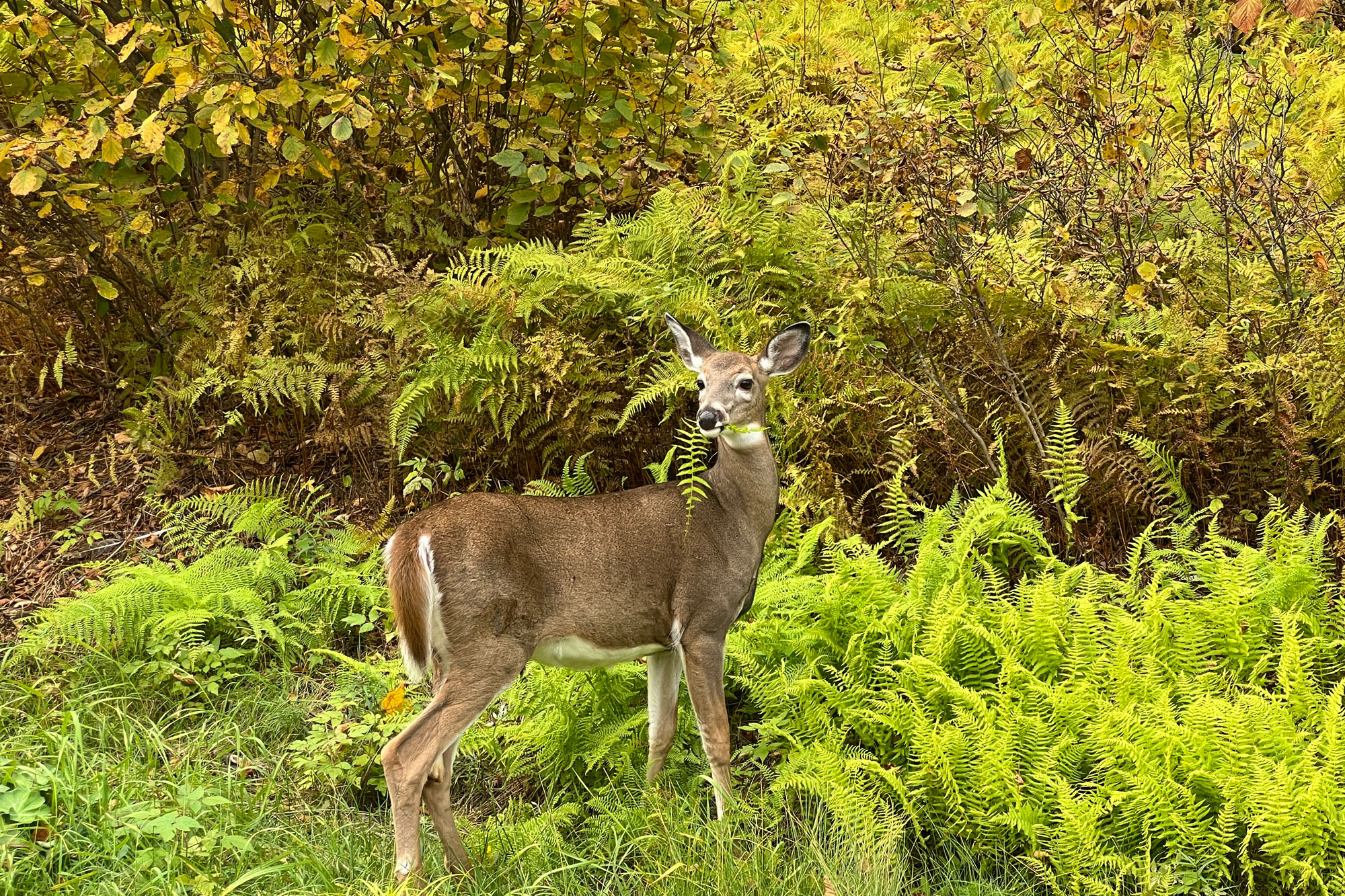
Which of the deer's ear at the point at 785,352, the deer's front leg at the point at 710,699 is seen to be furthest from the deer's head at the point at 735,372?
the deer's front leg at the point at 710,699

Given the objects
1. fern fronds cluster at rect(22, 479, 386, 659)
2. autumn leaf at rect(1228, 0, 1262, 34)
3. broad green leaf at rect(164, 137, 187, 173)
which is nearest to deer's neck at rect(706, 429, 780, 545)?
fern fronds cluster at rect(22, 479, 386, 659)

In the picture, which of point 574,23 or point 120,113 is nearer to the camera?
point 120,113

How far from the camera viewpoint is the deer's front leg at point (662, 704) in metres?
4.82

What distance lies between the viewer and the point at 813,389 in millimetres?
6027

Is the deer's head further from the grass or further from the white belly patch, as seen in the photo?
the grass

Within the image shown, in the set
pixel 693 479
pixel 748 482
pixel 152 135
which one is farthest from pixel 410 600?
pixel 152 135

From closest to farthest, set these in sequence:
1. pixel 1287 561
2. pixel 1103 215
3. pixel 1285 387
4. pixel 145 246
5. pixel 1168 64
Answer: pixel 1287 561
pixel 1285 387
pixel 1103 215
pixel 145 246
pixel 1168 64

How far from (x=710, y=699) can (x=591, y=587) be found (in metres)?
0.59

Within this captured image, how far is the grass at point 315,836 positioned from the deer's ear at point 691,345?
167cm

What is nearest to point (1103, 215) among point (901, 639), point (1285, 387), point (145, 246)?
point (1285, 387)

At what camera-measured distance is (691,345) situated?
198 inches

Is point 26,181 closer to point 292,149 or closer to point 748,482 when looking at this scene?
point 292,149

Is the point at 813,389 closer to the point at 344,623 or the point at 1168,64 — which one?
the point at 344,623

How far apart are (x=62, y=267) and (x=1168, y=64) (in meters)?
7.64
